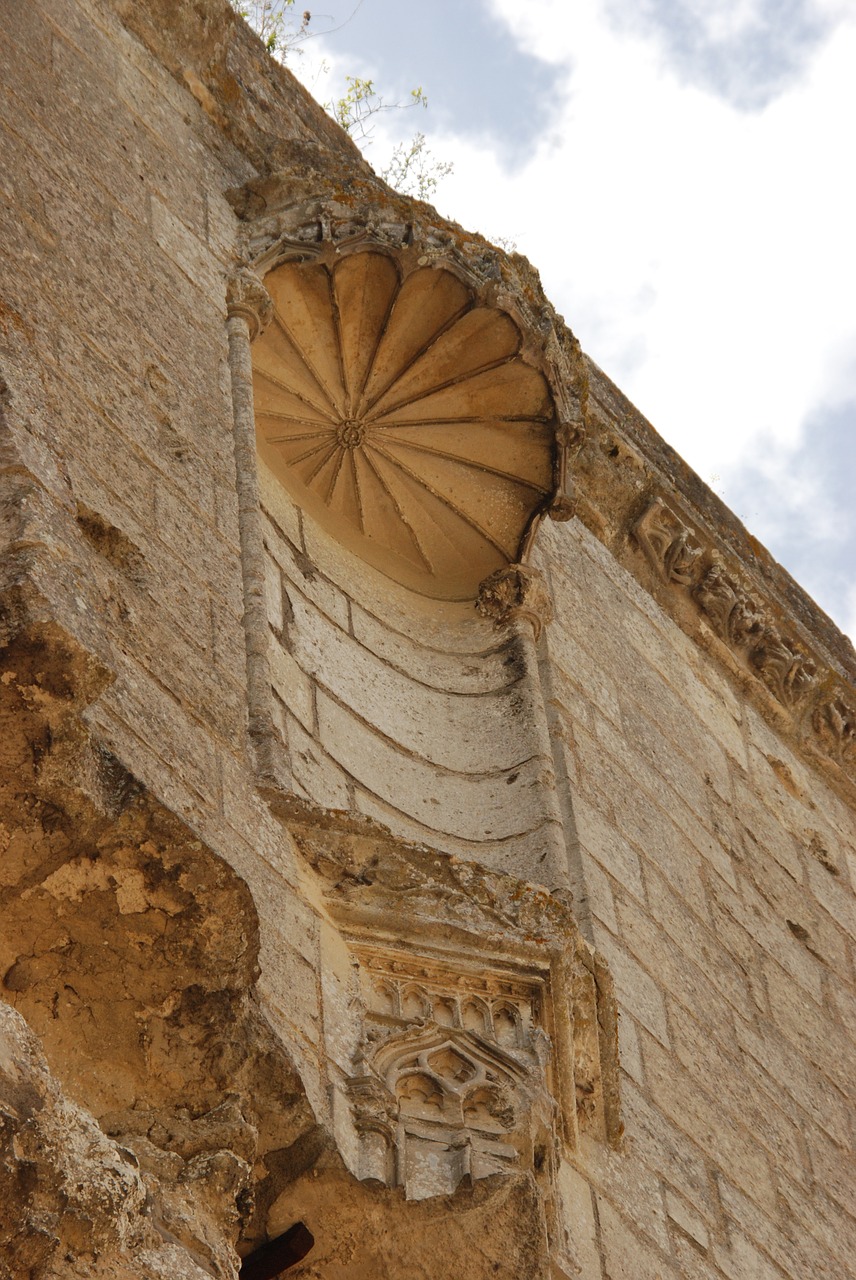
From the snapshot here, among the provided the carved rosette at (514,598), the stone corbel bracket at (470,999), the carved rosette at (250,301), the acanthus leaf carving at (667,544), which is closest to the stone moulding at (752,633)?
the acanthus leaf carving at (667,544)

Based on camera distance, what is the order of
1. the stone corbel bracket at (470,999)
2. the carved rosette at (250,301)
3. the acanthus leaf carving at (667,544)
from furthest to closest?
the acanthus leaf carving at (667,544)
the carved rosette at (250,301)
the stone corbel bracket at (470,999)

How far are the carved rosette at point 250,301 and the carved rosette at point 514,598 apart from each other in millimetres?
1273

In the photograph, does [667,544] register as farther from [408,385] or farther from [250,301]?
[250,301]

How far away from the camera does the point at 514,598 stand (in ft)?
20.4

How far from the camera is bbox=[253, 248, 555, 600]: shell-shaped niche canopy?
5.95 meters

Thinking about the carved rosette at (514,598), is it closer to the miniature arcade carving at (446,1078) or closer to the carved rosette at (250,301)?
the carved rosette at (250,301)

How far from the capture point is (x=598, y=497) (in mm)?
7770

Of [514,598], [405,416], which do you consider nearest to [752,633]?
[514,598]

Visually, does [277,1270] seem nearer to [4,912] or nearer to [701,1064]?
[4,912]

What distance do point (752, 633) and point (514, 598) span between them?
209cm

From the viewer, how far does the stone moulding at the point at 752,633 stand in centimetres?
786

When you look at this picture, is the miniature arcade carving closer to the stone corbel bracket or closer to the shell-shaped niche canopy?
the stone corbel bracket

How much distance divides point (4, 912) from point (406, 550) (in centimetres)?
333

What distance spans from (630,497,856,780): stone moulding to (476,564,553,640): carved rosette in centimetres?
158
